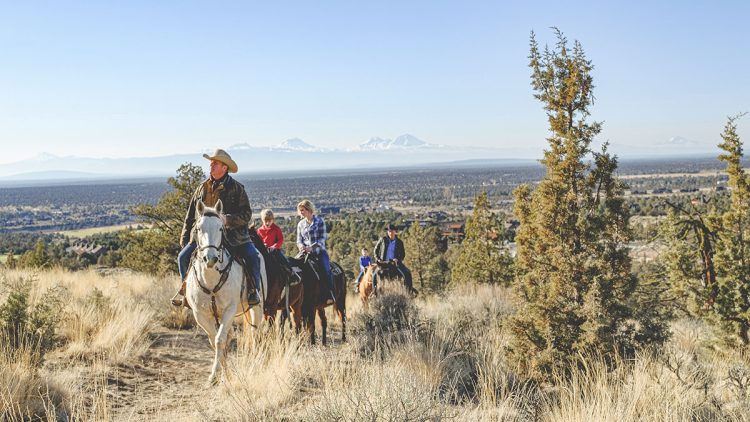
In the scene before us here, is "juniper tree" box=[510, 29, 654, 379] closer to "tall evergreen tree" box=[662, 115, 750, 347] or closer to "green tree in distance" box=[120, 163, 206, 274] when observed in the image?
"tall evergreen tree" box=[662, 115, 750, 347]

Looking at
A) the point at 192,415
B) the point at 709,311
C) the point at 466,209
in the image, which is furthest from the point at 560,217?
the point at 466,209

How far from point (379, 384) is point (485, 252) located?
71.4ft

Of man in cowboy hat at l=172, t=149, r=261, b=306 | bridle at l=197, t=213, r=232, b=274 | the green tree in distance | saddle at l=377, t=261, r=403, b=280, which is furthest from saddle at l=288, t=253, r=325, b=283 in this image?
the green tree in distance

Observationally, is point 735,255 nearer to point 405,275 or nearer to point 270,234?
point 405,275

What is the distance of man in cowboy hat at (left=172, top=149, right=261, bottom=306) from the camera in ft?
22.1

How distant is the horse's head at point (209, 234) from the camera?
5887mm

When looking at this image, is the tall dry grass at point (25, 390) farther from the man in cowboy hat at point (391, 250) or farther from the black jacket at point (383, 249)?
the black jacket at point (383, 249)

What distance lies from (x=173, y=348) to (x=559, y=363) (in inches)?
207

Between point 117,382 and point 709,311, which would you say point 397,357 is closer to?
point 117,382

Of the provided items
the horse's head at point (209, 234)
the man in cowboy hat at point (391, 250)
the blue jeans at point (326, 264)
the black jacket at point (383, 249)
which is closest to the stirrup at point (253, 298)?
the horse's head at point (209, 234)

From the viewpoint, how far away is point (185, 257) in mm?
6844

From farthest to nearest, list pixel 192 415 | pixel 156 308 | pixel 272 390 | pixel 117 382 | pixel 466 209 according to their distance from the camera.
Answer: pixel 466 209, pixel 156 308, pixel 117 382, pixel 272 390, pixel 192 415

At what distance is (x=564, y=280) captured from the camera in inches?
246

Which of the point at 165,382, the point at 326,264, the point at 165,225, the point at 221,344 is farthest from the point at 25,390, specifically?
the point at 165,225
